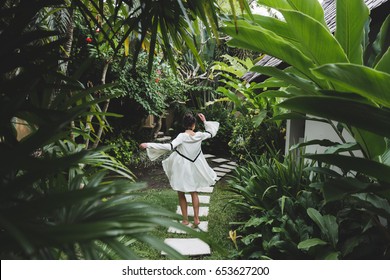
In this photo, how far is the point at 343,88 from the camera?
152 centimetres

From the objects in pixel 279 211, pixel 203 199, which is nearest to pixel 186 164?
pixel 203 199

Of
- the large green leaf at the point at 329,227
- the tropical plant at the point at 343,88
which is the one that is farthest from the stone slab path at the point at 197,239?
the large green leaf at the point at 329,227

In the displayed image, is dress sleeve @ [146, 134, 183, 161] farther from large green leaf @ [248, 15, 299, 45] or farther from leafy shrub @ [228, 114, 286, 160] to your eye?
large green leaf @ [248, 15, 299, 45]

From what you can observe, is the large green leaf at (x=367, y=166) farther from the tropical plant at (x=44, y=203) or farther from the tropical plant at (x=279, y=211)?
the tropical plant at (x=44, y=203)

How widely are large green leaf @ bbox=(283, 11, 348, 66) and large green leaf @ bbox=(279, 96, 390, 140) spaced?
0.39 meters

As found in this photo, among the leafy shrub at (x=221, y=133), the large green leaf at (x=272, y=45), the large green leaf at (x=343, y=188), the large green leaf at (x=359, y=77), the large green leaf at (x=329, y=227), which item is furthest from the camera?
the leafy shrub at (x=221, y=133)

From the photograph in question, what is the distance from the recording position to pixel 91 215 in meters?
0.83

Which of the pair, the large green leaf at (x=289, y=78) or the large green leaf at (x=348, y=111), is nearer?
the large green leaf at (x=348, y=111)

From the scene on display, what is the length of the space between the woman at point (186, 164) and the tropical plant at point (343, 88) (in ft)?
6.46

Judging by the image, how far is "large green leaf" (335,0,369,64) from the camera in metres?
1.44

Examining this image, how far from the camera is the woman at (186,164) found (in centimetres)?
387

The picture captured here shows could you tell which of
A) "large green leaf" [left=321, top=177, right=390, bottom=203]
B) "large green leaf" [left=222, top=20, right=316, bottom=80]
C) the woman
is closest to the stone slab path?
the woman
